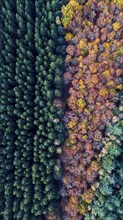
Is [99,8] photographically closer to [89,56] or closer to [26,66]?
[89,56]

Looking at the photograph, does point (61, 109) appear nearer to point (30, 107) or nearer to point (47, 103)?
point (47, 103)

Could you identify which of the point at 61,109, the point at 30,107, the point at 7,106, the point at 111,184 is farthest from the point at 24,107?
the point at 111,184

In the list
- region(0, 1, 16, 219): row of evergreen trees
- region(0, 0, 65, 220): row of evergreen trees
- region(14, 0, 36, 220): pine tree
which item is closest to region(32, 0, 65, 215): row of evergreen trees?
region(0, 0, 65, 220): row of evergreen trees

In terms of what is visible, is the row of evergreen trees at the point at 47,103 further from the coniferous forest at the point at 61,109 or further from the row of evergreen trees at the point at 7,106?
the row of evergreen trees at the point at 7,106

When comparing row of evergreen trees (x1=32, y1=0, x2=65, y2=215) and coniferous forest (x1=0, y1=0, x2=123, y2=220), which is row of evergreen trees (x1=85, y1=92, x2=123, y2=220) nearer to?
coniferous forest (x1=0, y1=0, x2=123, y2=220)

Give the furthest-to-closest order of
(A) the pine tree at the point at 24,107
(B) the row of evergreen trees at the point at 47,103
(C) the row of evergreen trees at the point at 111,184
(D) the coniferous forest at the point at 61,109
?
(B) the row of evergreen trees at the point at 47,103, (A) the pine tree at the point at 24,107, (D) the coniferous forest at the point at 61,109, (C) the row of evergreen trees at the point at 111,184

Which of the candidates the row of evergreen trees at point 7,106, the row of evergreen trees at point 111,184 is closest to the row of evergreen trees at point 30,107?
the row of evergreen trees at point 7,106
